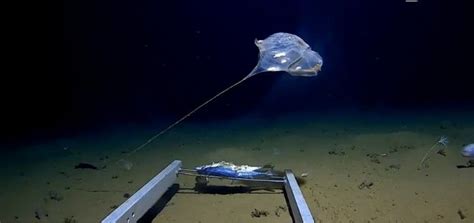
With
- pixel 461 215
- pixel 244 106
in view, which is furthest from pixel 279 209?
pixel 244 106

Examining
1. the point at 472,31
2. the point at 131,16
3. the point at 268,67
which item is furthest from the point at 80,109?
the point at 472,31

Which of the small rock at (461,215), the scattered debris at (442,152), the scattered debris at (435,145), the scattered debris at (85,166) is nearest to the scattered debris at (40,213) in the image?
the scattered debris at (85,166)

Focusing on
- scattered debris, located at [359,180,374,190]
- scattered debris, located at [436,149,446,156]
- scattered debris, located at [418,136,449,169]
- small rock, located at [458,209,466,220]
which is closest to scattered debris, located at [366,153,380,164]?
scattered debris, located at [418,136,449,169]

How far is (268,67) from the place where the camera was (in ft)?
15.5

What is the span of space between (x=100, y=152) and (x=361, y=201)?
6.45 meters

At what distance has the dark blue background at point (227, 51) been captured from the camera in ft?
104

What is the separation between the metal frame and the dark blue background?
2309 cm

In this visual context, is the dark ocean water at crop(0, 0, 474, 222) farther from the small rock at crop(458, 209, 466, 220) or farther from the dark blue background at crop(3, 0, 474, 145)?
the dark blue background at crop(3, 0, 474, 145)

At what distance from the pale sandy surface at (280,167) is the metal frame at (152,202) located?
0.98 feet

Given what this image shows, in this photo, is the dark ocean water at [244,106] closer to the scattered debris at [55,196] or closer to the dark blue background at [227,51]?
the scattered debris at [55,196]

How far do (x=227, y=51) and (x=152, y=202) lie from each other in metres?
41.9

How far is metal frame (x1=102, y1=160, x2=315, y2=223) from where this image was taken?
283cm

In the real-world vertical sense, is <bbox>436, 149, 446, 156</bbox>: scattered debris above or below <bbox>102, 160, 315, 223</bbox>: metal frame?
below

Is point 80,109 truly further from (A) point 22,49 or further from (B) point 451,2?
(B) point 451,2
